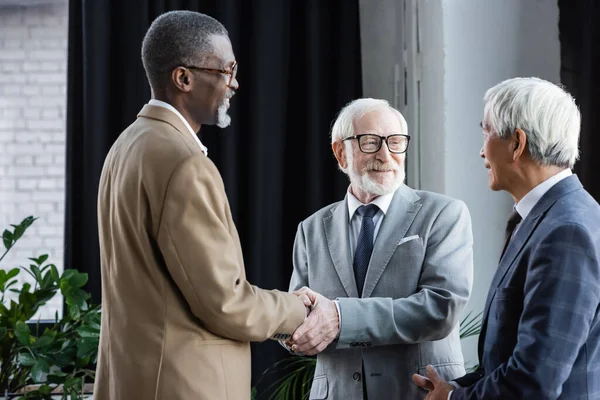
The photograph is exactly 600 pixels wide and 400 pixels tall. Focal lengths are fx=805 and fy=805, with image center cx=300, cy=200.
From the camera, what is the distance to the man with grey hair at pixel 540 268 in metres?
1.55

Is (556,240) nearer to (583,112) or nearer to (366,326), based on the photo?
(366,326)

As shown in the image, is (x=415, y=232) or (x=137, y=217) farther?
(x=415, y=232)

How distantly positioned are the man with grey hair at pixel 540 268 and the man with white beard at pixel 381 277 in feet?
1.11

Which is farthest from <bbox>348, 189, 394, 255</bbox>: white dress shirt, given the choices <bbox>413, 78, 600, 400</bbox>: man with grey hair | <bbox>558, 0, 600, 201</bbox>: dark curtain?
<bbox>558, 0, 600, 201</bbox>: dark curtain

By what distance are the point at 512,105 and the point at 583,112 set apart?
1382mm

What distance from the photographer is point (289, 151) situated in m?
3.88

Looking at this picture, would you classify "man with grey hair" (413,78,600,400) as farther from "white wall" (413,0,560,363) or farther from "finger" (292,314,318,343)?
"white wall" (413,0,560,363)

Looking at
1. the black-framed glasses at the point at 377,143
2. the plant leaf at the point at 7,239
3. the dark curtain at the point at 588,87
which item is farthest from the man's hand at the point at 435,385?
the plant leaf at the point at 7,239

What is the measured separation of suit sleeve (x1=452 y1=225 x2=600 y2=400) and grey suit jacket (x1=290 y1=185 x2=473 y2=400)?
0.61 m

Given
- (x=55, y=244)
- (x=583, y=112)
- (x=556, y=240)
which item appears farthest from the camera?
(x=55, y=244)

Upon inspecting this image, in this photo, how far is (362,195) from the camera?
7.99 feet

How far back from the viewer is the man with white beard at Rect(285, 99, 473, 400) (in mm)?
2188

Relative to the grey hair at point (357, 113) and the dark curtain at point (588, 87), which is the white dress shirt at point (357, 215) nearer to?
the grey hair at point (357, 113)

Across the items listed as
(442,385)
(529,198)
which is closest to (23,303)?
(442,385)
